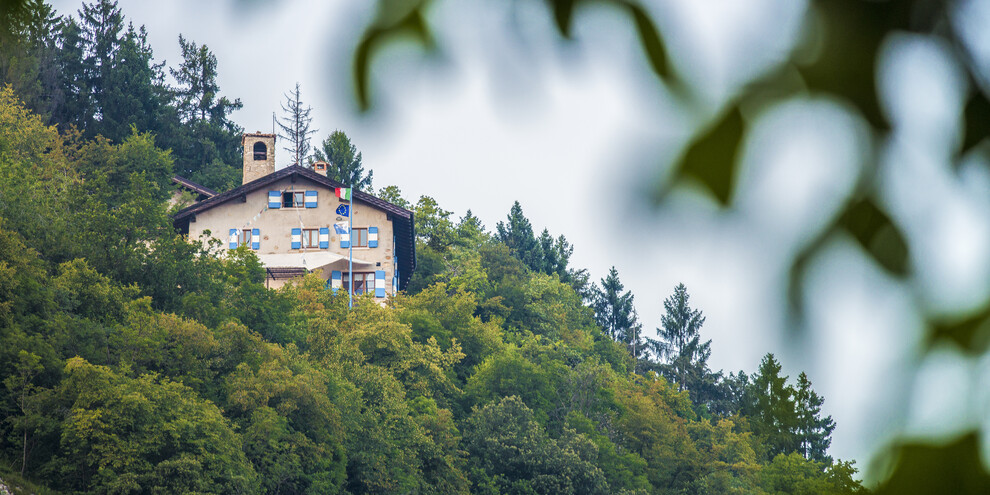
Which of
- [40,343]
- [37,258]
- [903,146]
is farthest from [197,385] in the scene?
[903,146]

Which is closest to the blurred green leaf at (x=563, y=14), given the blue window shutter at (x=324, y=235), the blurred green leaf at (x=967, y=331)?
the blurred green leaf at (x=967, y=331)

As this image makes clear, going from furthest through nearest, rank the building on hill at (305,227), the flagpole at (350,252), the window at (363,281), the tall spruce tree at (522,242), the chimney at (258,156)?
1. the tall spruce tree at (522,242)
2. the chimney at (258,156)
3. the window at (363,281)
4. the building on hill at (305,227)
5. the flagpole at (350,252)

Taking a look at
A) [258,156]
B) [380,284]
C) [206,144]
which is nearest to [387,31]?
[380,284]

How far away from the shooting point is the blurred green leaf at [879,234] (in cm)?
201

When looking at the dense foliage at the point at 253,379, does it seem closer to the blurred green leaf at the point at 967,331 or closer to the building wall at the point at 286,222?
the building wall at the point at 286,222

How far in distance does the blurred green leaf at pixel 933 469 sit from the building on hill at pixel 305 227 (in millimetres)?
48750

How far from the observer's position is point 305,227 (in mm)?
51000

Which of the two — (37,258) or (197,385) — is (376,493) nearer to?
(197,385)

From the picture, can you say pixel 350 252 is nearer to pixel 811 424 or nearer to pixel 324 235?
pixel 324 235

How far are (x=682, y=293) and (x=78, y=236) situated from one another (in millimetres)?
34525

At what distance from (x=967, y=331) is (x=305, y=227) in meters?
50.0

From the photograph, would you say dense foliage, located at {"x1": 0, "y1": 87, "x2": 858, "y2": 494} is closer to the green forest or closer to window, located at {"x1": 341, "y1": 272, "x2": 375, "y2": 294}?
the green forest

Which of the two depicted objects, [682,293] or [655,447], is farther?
[655,447]

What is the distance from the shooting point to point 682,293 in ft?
6.81
